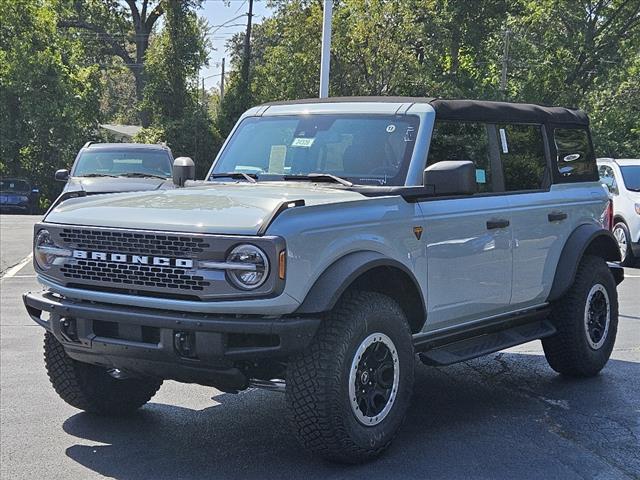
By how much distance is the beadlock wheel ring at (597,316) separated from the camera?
6766mm

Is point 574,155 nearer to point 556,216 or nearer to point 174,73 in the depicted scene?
point 556,216

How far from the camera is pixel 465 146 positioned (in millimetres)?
5871

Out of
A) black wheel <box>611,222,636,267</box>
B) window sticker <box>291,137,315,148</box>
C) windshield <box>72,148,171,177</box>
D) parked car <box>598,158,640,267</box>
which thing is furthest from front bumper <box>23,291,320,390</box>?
black wheel <box>611,222,636,267</box>

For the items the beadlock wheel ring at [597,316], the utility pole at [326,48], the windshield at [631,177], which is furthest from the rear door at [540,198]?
the utility pole at [326,48]

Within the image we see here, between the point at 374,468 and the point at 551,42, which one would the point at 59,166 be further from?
the point at 374,468

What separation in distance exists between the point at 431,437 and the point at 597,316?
2.32 metres

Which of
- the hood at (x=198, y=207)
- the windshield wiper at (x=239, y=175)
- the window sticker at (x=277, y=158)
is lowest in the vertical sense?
the hood at (x=198, y=207)

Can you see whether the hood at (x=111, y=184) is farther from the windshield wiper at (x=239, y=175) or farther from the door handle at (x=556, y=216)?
the door handle at (x=556, y=216)

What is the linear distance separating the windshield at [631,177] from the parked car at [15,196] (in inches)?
838

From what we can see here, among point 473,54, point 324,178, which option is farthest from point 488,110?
point 473,54

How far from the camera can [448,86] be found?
37.4 metres

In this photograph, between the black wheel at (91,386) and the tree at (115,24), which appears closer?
the black wheel at (91,386)

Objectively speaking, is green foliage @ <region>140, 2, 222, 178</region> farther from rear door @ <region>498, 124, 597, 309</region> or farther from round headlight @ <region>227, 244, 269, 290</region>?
round headlight @ <region>227, 244, 269, 290</region>

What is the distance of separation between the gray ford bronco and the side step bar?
0.02 m
